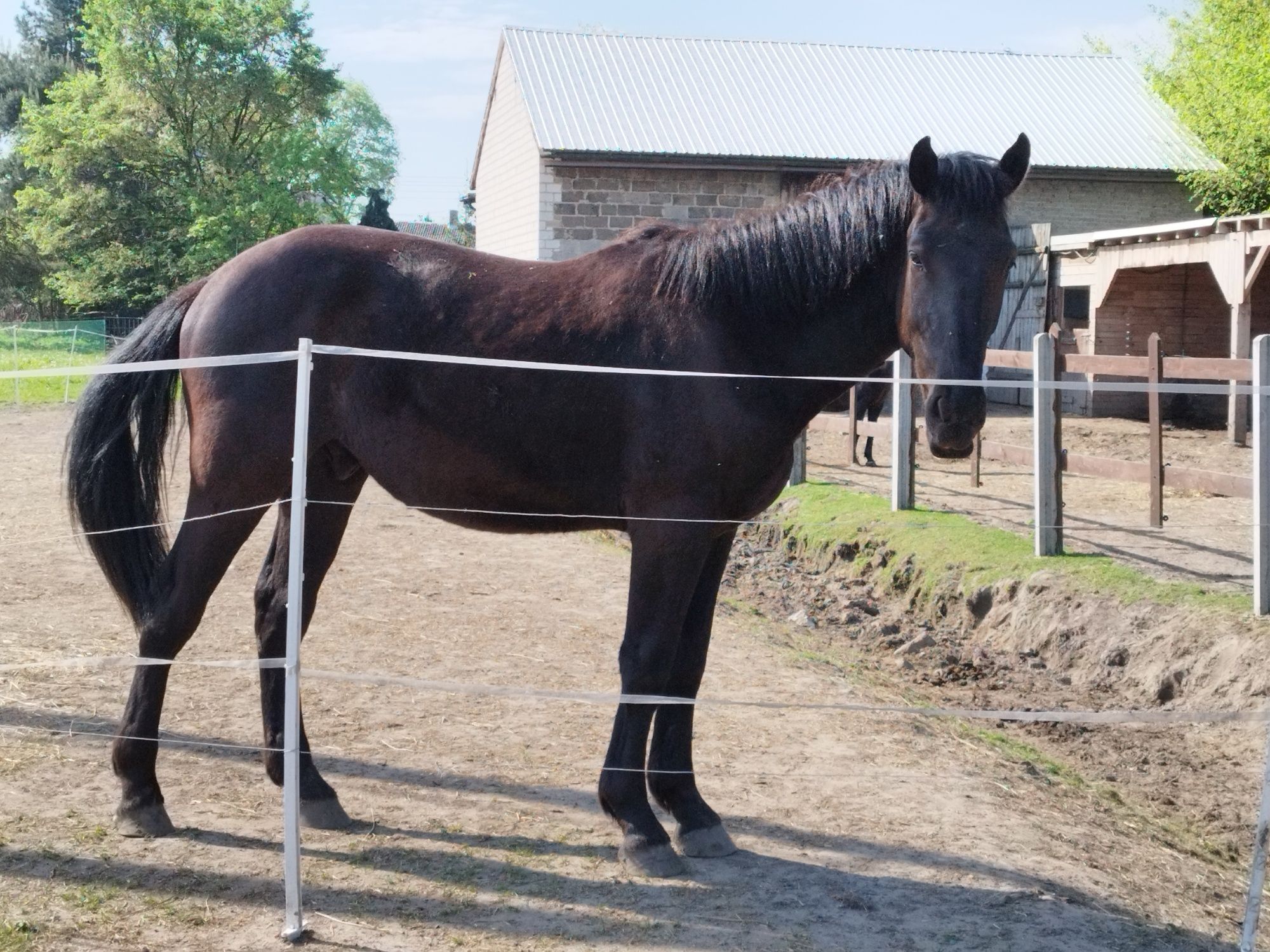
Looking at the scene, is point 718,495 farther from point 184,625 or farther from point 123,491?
point 123,491

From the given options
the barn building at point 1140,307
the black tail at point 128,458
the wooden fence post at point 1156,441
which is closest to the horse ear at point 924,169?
the black tail at point 128,458

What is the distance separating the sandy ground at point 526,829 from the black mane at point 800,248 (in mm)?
1823

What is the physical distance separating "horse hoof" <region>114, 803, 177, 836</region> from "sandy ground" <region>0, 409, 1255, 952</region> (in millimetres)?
51

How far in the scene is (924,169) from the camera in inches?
127

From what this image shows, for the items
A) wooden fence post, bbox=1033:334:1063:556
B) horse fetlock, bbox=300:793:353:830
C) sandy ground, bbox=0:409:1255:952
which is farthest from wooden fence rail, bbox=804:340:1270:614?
horse fetlock, bbox=300:793:353:830

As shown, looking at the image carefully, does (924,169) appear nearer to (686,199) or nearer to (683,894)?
(683,894)

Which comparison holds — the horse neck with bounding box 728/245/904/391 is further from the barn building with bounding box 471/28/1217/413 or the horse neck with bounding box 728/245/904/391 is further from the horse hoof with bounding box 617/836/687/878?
the barn building with bounding box 471/28/1217/413

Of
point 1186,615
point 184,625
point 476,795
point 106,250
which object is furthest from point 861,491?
point 106,250

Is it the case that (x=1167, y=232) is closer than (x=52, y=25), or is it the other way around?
(x=1167, y=232)

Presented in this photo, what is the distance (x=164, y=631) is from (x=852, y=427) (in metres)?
9.22

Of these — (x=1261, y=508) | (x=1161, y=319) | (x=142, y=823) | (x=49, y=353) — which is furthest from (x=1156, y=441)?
(x=49, y=353)

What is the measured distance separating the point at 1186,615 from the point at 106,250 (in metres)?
35.8

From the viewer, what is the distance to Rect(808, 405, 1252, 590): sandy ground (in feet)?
24.5

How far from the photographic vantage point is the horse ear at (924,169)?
3186 millimetres
